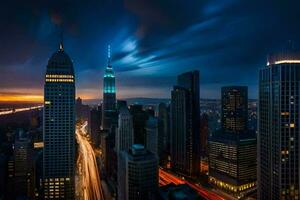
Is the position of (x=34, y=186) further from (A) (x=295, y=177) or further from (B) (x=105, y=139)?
(A) (x=295, y=177)

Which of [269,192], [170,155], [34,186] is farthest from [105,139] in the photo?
[269,192]

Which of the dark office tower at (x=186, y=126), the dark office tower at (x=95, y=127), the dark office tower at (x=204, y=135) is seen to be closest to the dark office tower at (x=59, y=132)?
the dark office tower at (x=186, y=126)

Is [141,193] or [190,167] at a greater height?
[141,193]

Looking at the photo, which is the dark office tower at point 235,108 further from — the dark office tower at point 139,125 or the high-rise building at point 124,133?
the high-rise building at point 124,133

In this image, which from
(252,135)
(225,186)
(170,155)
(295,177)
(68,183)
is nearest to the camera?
(295,177)

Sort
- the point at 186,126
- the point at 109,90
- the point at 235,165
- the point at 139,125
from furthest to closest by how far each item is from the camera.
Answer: the point at 109,90
the point at 139,125
the point at 186,126
the point at 235,165

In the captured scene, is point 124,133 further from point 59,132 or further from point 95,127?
point 95,127

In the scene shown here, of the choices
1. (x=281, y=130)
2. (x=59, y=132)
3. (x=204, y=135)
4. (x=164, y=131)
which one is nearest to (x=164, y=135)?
(x=164, y=131)
